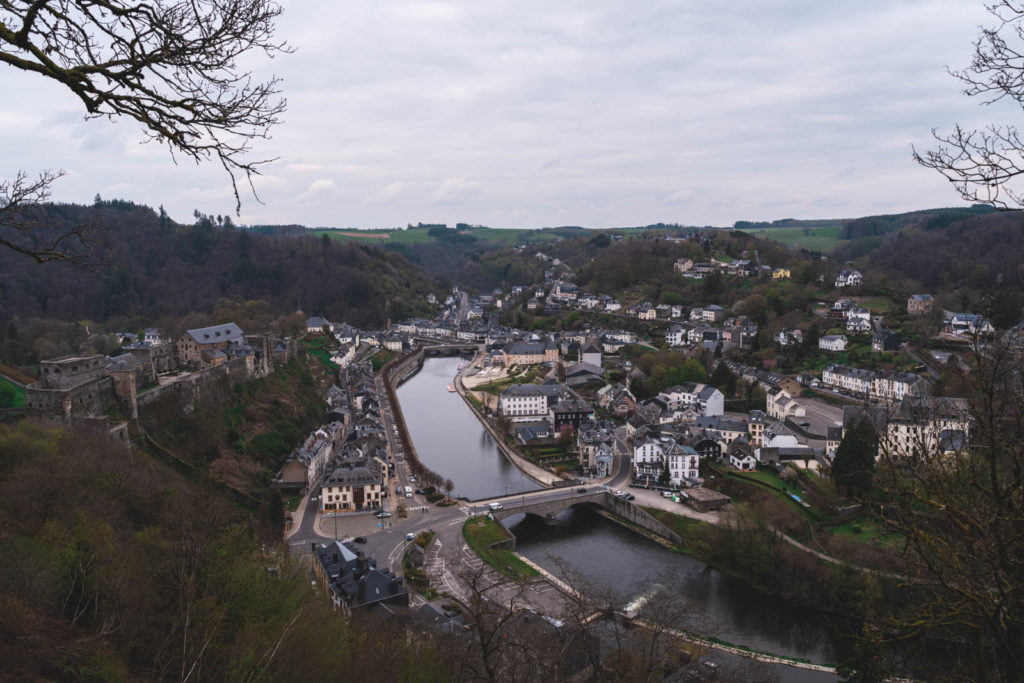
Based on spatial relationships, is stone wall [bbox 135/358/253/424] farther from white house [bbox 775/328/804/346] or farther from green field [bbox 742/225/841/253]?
green field [bbox 742/225/841/253]

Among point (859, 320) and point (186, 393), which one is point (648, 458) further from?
point (859, 320)

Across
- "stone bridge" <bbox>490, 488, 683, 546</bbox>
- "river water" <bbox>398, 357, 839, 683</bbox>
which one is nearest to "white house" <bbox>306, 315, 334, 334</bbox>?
"river water" <bbox>398, 357, 839, 683</bbox>

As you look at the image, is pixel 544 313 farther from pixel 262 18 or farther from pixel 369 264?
pixel 262 18

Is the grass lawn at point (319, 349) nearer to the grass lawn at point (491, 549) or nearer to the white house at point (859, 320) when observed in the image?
the grass lawn at point (491, 549)

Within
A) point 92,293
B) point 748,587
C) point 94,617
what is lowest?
point 748,587

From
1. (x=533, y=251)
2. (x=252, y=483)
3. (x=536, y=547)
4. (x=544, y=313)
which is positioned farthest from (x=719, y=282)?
(x=533, y=251)

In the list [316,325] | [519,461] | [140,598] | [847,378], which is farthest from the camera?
[316,325]

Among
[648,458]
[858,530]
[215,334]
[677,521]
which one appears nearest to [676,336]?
[648,458]
